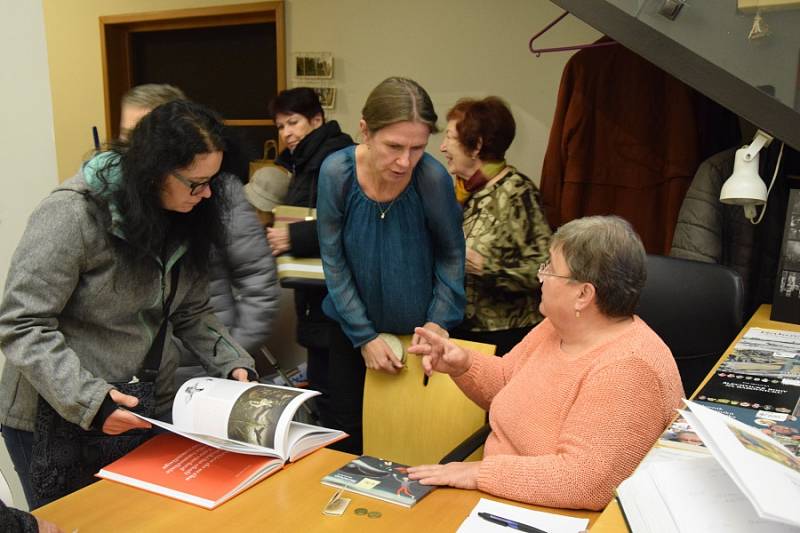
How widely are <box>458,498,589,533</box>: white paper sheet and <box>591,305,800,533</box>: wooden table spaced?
17 cm

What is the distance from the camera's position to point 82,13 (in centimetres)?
487

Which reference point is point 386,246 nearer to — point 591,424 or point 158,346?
point 158,346

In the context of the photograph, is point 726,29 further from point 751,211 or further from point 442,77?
point 442,77

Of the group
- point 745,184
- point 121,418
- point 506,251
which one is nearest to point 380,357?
point 506,251

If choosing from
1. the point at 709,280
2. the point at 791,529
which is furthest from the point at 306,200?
the point at 791,529

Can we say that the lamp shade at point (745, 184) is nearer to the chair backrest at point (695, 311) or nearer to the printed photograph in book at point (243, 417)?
the chair backrest at point (695, 311)

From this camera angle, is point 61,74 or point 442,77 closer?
point 442,77

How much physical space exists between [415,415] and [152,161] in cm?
103

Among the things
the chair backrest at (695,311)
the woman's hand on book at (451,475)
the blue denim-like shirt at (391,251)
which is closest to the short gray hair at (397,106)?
the blue denim-like shirt at (391,251)

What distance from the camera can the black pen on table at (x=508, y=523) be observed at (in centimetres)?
125

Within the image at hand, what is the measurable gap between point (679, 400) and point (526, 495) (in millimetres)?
369

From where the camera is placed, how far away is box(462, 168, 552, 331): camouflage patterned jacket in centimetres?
238

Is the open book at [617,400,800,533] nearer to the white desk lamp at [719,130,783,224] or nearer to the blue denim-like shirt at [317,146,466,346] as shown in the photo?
the blue denim-like shirt at [317,146,466,346]

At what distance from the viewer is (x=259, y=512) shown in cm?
133
